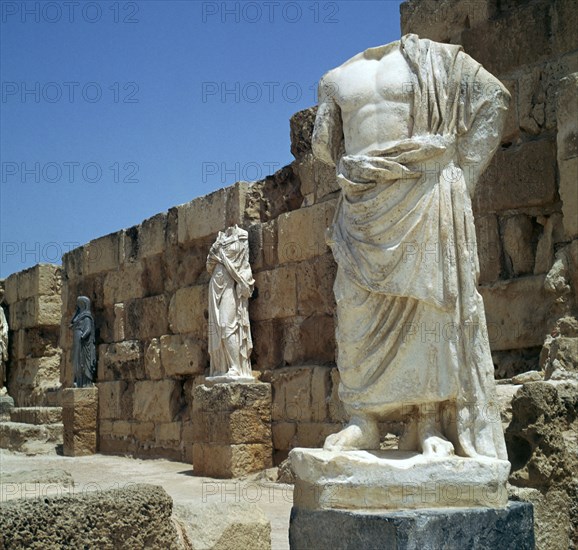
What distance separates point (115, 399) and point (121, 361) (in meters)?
0.56

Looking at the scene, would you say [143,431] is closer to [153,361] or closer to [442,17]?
[153,361]

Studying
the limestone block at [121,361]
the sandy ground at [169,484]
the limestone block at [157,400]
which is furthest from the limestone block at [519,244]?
the limestone block at [121,361]

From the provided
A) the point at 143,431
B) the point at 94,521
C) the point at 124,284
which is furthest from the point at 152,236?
the point at 94,521

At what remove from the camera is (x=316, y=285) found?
909cm

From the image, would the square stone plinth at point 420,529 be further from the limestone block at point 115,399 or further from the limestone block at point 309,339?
the limestone block at point 115,399

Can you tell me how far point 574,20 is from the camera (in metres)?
6.21

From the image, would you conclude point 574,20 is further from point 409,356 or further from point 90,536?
point 90,536

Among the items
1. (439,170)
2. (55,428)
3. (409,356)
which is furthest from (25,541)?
(55,428)

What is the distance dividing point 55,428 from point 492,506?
11347 mm

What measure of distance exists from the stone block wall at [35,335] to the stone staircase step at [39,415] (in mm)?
1401

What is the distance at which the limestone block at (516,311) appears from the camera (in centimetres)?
612

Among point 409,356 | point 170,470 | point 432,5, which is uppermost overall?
point 432,5

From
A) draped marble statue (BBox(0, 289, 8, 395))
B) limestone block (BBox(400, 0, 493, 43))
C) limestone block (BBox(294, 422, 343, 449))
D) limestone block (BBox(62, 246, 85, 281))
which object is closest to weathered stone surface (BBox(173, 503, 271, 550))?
limestone block (BBox(294, 422, 343, 449))

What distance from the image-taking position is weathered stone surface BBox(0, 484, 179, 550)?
3619 millimetres
